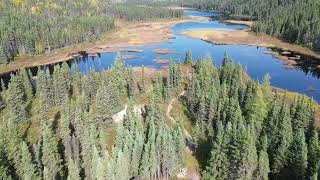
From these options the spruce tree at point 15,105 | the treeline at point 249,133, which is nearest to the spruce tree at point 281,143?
the treeline at point 249,133

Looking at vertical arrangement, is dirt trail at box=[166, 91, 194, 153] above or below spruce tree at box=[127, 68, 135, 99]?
below

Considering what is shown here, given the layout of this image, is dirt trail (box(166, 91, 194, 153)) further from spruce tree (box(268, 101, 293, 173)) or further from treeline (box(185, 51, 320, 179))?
spruce tree (box(268, 101, 293, 173))

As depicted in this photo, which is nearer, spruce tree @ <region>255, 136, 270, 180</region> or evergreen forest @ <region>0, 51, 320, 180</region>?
evergreen forest @ <region>0, 51, 320, 180</region>

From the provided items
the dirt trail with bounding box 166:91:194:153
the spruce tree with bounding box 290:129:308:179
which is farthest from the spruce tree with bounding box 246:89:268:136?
the dirt trail with bounding box 166:91:194:153

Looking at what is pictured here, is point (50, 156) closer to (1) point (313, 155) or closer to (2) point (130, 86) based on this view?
(2) point (130, 86)

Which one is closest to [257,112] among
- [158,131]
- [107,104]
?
[158,131]

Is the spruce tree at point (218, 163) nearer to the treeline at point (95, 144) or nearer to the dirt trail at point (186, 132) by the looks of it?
the treeline at point (95, 144)

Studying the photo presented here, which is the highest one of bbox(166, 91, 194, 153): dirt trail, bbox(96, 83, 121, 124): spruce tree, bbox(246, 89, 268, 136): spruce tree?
bbox(96, 83, 121, 124): spruce tree

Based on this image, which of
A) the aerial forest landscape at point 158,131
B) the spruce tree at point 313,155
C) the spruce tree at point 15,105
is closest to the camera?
the spruce tree at point 313,155

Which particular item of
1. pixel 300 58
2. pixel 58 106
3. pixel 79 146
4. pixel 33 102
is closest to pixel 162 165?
pixel 79 146
